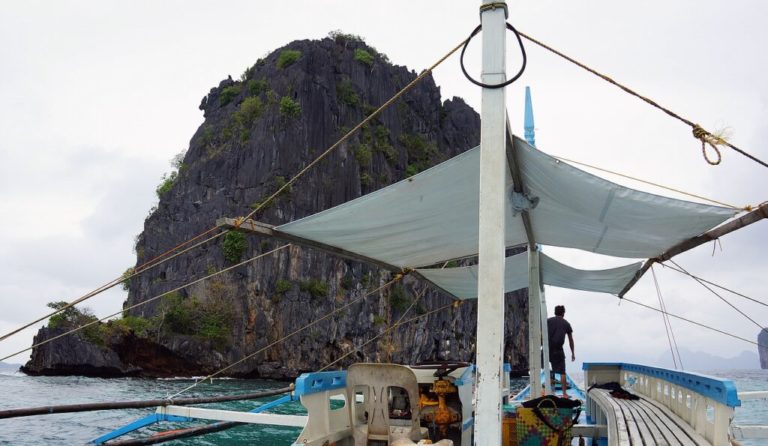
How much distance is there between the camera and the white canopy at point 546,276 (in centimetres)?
1058

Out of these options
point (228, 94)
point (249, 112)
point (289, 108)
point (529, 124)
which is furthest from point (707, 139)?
point (228, 94)

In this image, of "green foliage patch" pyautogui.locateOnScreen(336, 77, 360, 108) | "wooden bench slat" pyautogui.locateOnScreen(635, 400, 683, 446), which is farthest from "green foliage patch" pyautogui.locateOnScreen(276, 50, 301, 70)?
"wooden bench slat" pyautogui.locateOnScreen(635, 400, 683, 446)

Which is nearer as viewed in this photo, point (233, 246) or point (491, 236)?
point (491, 236)

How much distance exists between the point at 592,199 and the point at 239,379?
1734 inches

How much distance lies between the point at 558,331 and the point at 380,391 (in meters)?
4.85

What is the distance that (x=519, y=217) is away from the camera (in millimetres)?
7543

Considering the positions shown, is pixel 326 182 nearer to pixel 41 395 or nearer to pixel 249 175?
pixel 249 175

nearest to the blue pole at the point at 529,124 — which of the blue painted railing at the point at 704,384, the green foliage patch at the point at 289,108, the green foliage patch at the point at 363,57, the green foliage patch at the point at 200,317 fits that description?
the blue painted railing at the point at 704,384

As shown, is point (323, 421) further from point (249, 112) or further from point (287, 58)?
point (287, 58)

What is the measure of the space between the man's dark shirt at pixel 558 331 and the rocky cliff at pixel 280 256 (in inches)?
1191

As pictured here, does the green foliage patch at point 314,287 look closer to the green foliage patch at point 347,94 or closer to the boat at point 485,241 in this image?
the green foliage patch at point 347,94

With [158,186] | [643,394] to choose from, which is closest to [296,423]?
[643,394]

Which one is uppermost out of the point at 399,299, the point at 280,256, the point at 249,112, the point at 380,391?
the point at 249,112

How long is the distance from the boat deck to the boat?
0.12 ft
